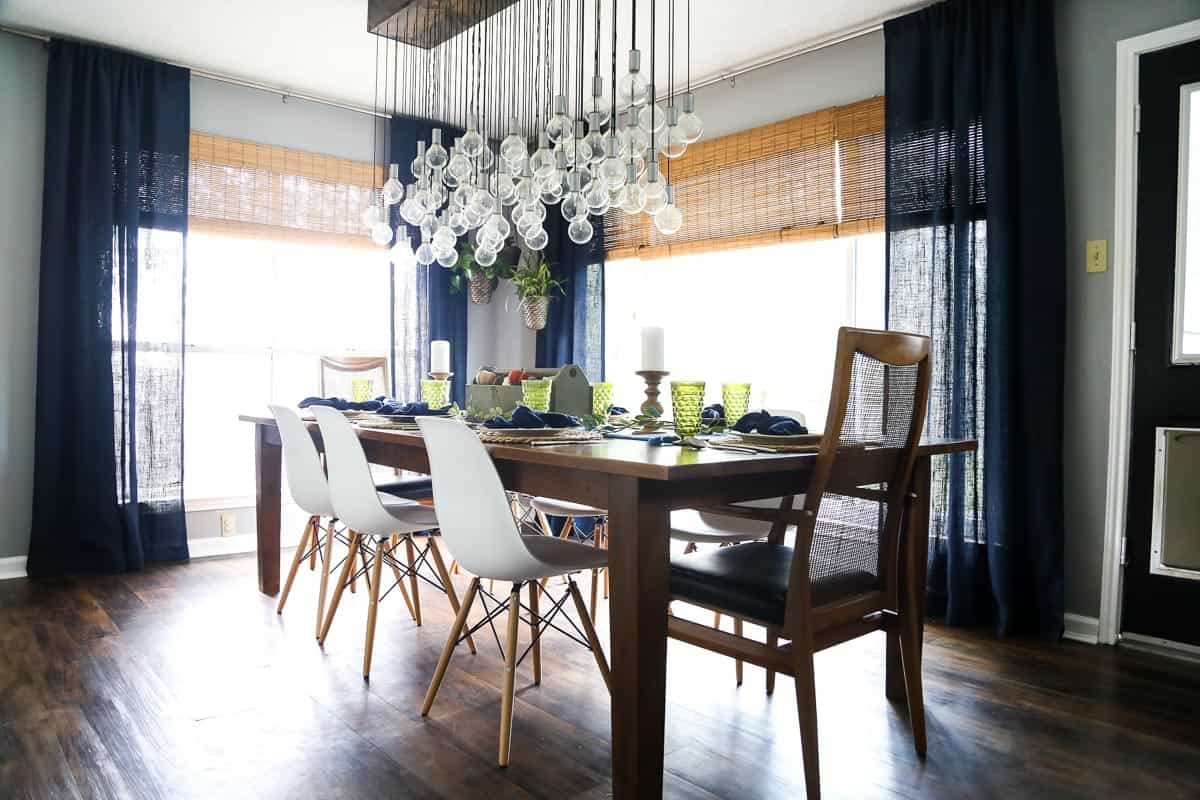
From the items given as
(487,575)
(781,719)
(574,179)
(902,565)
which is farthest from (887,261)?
(487,575)

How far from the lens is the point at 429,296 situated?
4.91 m

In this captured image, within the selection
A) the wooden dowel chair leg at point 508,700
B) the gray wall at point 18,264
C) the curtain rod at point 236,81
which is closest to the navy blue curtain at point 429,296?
the curtain rod at point 236,81

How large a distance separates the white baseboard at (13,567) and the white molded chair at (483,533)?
8.60 ft

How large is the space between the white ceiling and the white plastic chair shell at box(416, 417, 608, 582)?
2144mm

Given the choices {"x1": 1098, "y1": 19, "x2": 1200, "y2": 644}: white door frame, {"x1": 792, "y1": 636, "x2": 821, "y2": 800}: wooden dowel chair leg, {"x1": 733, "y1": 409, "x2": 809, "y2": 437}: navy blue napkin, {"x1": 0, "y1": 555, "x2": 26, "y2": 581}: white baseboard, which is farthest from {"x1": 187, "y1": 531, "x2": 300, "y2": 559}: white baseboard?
{"x1": 1098, "y1": 19, "x2": 1200, "y2": 644}: white door frame

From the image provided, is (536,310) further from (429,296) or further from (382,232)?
(382,232)

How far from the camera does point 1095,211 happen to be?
9.68 feet

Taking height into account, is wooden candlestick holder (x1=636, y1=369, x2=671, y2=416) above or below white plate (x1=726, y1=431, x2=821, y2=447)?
above

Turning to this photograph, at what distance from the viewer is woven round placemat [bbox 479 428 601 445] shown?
2.04m

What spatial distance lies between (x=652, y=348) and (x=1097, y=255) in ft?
5.62

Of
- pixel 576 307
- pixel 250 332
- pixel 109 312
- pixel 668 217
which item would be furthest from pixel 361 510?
pixel 576 307

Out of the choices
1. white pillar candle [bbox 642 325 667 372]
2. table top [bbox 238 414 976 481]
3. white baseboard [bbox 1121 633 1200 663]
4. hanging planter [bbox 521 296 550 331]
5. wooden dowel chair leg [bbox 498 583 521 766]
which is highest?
hanging planter [bbox 521 296 550 331]

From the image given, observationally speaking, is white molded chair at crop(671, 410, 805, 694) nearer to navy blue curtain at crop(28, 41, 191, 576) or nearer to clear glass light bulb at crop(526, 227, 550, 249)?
clear glass light bulb at crop(526, 227, 550, 249)

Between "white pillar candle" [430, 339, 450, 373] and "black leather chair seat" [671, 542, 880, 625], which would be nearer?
"black leather chair seat" [671, 542, 880, 625]
